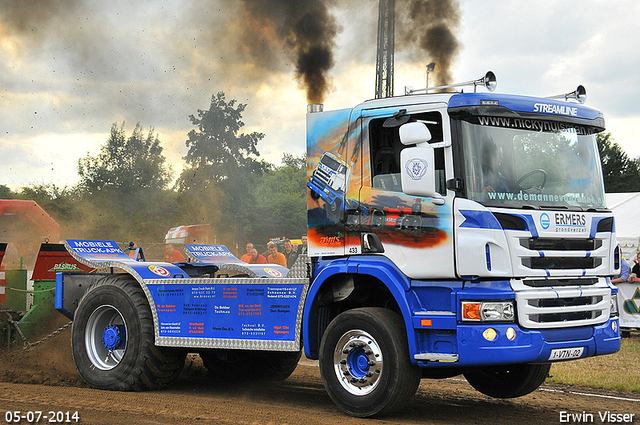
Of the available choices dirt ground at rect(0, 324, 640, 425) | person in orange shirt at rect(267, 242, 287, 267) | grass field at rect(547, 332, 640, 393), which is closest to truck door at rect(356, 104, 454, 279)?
dirt ground at rect(0, 324, 640, 425)

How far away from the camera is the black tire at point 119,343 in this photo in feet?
27.0

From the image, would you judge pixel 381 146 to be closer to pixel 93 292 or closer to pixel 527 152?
pixel 527 152

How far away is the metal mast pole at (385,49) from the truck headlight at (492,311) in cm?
846

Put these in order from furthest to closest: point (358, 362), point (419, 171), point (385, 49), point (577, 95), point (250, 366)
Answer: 1. point (385, 49)
2. point (250, 366)
3. point (577, 95)
4. point (358, 362)
5. point (419, 171)

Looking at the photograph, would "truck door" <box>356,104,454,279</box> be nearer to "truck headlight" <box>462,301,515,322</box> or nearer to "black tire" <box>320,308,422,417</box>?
"truck headlight" <box>462,301,515,322</box>

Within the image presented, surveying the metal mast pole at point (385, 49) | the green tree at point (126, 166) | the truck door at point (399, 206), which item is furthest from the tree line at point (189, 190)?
the truck door at point (399, 206)

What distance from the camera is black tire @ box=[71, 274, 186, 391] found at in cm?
822

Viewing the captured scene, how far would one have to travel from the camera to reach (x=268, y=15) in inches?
643

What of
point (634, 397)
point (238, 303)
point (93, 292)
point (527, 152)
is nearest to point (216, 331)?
point (238, 303)

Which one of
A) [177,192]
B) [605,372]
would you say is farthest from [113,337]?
[177,192]

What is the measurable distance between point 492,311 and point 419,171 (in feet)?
4.36

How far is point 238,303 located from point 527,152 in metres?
3.36

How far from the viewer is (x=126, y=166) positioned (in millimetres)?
27344

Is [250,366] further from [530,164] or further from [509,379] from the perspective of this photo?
[530,164]
